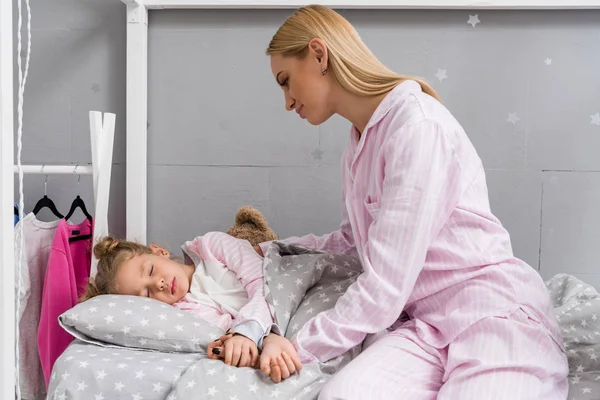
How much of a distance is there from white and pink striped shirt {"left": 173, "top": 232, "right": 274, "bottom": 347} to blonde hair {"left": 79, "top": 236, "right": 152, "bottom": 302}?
6.0 inches

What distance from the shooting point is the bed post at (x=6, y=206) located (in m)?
1.08

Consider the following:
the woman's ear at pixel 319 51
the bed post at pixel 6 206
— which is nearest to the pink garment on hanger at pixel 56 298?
the bed post at pixel 6 206

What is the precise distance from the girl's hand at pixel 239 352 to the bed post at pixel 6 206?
1.22 feet

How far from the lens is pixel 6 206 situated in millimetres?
1098

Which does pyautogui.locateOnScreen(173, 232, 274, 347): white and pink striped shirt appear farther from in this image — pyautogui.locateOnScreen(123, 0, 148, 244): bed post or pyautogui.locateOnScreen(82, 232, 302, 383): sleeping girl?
pyautogui.locateOnScreen(123, 0, 148, 244): bed post

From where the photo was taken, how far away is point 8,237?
1103 mm

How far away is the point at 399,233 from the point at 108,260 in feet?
2.53

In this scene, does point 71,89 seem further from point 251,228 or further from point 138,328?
point 138,328

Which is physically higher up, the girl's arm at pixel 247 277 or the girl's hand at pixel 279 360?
Result: the girl's arm at pixel 247 277

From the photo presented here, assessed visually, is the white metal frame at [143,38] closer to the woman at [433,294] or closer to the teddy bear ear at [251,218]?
the teddy bear ear at [251,218]

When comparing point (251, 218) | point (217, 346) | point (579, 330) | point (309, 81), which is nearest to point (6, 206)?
Result: point (217, 346)

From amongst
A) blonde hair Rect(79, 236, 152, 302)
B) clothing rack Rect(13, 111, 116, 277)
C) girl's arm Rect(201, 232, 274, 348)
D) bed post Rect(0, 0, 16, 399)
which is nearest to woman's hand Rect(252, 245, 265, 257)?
girl's arm Rect(201, 232, 274, 348)

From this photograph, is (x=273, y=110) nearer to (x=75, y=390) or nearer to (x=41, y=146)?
(x=41, y=146)

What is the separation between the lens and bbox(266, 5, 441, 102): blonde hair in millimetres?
1287
